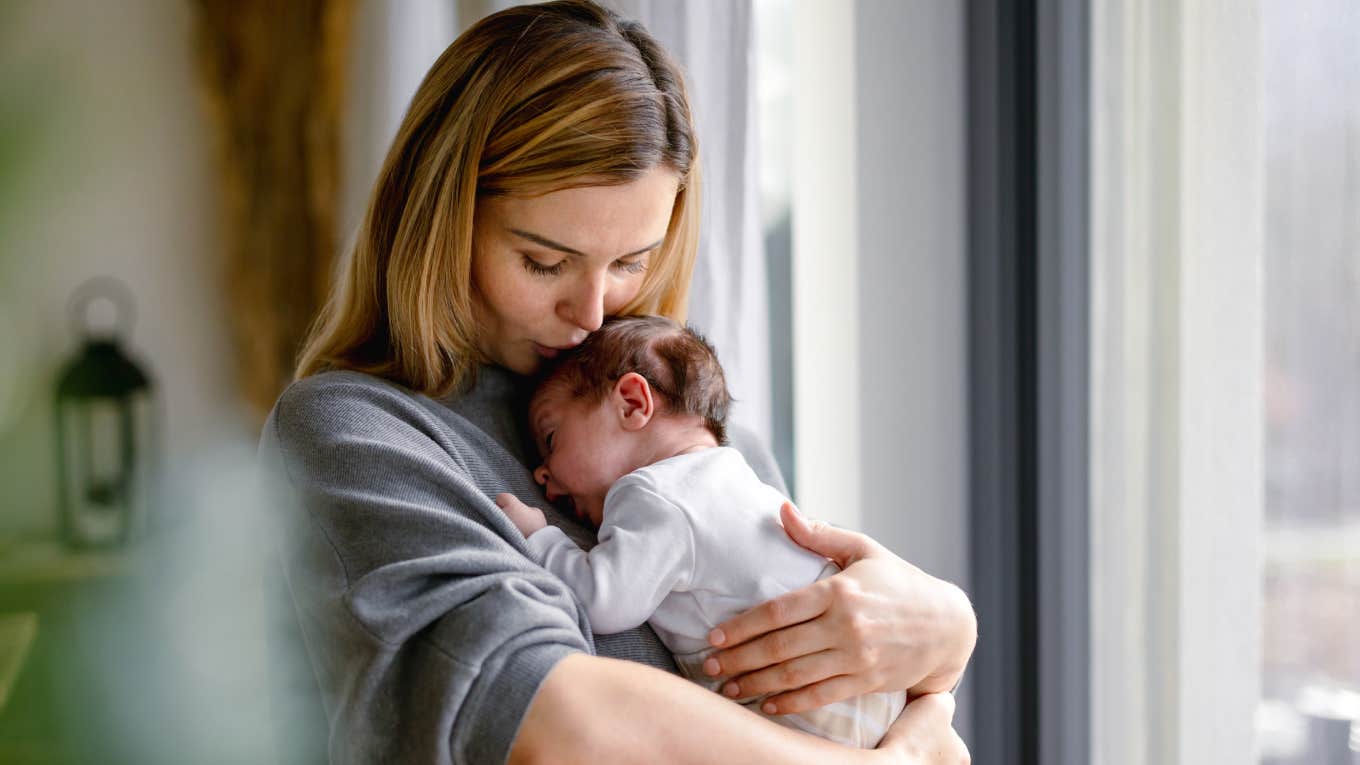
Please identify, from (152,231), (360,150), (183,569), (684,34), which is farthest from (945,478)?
(152,231)

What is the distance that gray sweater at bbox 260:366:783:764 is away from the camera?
2.79 feet

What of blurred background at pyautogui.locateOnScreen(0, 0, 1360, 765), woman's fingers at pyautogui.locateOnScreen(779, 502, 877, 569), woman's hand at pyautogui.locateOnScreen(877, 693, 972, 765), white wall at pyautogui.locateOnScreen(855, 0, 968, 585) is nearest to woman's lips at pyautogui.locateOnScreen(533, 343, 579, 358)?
woman's fingers at pyautogui.locateOnScreen(779, 502, 877, 569)

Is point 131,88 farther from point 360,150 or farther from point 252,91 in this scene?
point 360,150

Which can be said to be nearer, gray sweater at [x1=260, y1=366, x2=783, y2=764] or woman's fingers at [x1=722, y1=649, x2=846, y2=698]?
gray sweater at [x1=260, y1=366, x2=783, y2=764]

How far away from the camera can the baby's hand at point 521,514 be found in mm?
1097

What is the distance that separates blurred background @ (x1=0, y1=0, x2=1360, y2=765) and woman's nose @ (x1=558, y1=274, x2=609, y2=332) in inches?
19.5

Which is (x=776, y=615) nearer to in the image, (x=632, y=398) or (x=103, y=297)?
(x=632, y=398)

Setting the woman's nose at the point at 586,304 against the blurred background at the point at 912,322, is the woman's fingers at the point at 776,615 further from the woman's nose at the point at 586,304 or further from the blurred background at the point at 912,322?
the blurred background at the point at 912,322

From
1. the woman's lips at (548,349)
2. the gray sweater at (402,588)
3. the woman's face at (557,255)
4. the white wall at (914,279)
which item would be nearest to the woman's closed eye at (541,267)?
the woman's face at (557,255)

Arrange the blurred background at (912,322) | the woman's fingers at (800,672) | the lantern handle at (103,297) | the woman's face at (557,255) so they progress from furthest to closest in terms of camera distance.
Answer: the lantern handle at (103,297) < the blurred background at (912,322) < the woman's face at (557,255) < the woman's fingers at (800,672)

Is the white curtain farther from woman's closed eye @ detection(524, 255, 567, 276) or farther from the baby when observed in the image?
woman's closed eye @ detection(524, 255, 567, 276)

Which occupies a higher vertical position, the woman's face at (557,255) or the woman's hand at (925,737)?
the woman's face at (557,255)

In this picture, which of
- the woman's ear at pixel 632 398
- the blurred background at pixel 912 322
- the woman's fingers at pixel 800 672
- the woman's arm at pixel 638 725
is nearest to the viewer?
the woman's arm at pixel 638 725

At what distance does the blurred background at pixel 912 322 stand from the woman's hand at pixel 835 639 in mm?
507
